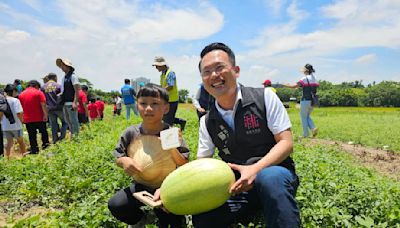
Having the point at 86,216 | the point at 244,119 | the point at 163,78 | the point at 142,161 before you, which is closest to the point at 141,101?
the point at 142,161

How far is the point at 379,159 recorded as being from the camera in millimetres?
7984

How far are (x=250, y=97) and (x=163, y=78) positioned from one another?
5.56m

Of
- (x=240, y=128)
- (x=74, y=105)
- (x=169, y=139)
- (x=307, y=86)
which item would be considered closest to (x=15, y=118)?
(x=74, y=105)

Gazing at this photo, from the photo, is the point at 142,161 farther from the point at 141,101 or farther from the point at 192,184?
the point at 192,184

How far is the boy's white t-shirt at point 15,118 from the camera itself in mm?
7965

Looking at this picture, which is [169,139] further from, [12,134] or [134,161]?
[12,134]

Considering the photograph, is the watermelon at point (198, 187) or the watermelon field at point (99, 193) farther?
the watermelon field at point (99, 193)

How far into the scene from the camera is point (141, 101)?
11.0 ft

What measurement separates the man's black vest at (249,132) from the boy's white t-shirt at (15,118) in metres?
6.80

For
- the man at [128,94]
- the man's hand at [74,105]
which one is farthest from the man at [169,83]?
the man at [128,94]

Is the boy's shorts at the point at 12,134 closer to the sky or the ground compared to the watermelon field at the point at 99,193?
closer to the sky

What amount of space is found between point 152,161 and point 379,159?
6.82 metres

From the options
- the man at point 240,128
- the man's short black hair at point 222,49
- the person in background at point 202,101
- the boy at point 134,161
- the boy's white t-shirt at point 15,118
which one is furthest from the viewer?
the boy's white t-shirt at point 15,118

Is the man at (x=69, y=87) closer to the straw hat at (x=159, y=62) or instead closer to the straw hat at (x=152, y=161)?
the straw hat at (x=159, y=62)
